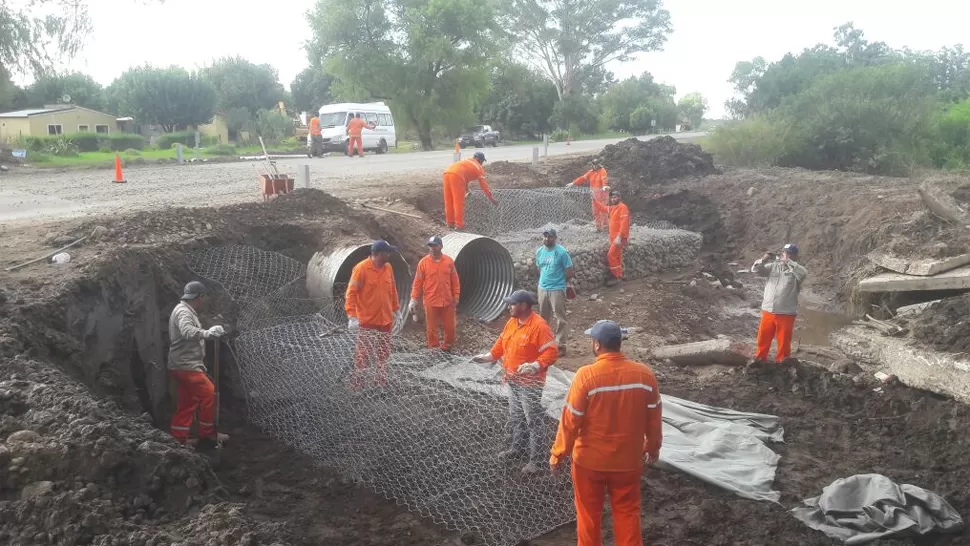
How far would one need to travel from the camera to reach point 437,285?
27.9 feet

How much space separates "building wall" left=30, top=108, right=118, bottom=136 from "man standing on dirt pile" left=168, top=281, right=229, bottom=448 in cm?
3360

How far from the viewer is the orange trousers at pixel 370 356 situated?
648 cm

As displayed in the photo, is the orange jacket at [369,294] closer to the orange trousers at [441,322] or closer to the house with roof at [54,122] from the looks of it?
the orange trousers at [441,322]

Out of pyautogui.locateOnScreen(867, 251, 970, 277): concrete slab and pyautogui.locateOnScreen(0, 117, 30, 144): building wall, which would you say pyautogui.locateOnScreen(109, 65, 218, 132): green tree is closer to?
pyautogui.locateOnScreen(0, 117, 30, 144): building wall

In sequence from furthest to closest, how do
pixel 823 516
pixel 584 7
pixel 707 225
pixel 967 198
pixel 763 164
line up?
pixel 584 7
pixel 763 164
pixel 707 225
pixel 967 198
pixel 823 516

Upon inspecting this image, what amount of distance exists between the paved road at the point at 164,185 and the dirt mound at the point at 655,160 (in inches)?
207

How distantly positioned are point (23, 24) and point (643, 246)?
1082 cm

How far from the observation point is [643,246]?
14.8 m

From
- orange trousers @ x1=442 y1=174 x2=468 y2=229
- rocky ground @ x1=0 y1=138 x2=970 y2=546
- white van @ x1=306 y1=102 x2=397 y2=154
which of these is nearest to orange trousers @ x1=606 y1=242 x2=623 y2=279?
rocky ground @ x1=0 y1=138 x2=970 y2=546

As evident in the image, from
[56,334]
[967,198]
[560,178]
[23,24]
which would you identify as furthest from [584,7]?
[56,334]

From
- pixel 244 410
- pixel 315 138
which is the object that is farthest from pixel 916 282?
pixel 315 138

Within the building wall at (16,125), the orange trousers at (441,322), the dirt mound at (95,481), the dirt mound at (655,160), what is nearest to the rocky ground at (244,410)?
the dirt mound at (95,481)

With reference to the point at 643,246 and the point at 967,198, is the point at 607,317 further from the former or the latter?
the point at 967,198

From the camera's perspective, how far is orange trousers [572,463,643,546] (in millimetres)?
4457
